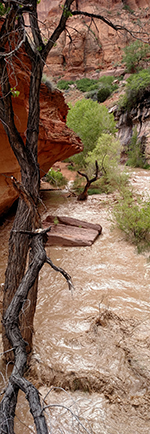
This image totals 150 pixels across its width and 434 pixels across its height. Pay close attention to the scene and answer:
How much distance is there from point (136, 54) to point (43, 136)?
88.5 feet

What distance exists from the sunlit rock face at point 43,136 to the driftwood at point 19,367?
3475 mm

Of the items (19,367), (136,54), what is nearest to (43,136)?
(19,367)

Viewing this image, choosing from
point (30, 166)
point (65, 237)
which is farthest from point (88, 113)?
point (30, 166)

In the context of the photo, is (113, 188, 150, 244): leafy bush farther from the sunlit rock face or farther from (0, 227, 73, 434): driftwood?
(0, 227, 73, 434): driftwood

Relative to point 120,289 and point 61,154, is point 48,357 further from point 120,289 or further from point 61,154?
point 61,154

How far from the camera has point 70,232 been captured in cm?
643

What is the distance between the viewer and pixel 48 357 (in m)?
2.70

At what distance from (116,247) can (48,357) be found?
133 inches

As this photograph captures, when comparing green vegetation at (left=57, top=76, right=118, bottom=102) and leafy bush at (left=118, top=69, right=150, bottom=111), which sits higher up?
green vegetation at (left=57, top=76, right=118, bottom=102)

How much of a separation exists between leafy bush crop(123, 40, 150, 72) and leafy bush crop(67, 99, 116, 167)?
55.9ft

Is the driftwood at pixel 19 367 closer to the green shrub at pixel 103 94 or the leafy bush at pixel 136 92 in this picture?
the leafy bush at pixel 136 92

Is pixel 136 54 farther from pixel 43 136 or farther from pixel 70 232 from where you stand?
pixel 70 232

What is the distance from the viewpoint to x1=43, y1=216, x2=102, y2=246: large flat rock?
6055 millimetres

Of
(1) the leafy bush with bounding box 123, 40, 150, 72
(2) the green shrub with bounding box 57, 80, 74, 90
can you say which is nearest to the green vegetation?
(2) the green shrub with bounding box 57, 80, 74, 90
